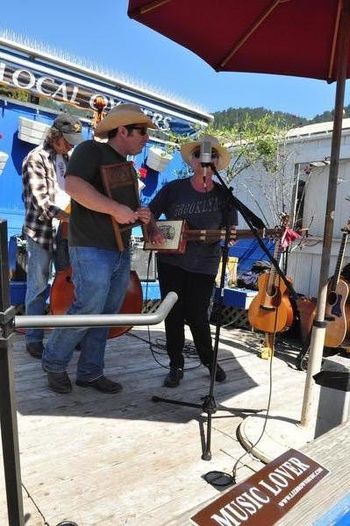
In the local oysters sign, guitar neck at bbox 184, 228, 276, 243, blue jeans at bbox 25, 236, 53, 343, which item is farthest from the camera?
blue jeans at bbox 25, 236, 53, 343

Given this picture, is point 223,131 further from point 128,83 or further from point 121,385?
point 121,385

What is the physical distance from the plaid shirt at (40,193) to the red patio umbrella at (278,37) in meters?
1.38

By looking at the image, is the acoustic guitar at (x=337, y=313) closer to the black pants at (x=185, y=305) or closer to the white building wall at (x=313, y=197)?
the white building wall at (x=313, y=197)

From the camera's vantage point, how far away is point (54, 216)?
12.5ft

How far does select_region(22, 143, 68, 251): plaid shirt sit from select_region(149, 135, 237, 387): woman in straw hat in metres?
0.88

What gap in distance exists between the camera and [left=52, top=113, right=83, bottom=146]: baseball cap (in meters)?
3.66

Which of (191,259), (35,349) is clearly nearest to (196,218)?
(191,259)

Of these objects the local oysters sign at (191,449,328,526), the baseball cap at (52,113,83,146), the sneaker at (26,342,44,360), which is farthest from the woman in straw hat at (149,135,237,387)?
the local oysters sign at (191,449,328,526)

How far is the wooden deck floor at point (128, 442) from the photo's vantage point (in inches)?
80.0

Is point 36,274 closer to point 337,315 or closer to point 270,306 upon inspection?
point 270,306

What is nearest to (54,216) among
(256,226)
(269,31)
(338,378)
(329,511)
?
(256,226)

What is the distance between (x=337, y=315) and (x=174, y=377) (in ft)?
6.77

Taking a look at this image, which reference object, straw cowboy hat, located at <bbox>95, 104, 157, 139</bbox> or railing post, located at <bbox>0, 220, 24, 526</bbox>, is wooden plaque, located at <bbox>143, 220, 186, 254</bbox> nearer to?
straw cowboy hat, located at <bbox>95, 104, 157, 139</bbox>

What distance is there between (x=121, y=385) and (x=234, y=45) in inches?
97.8
